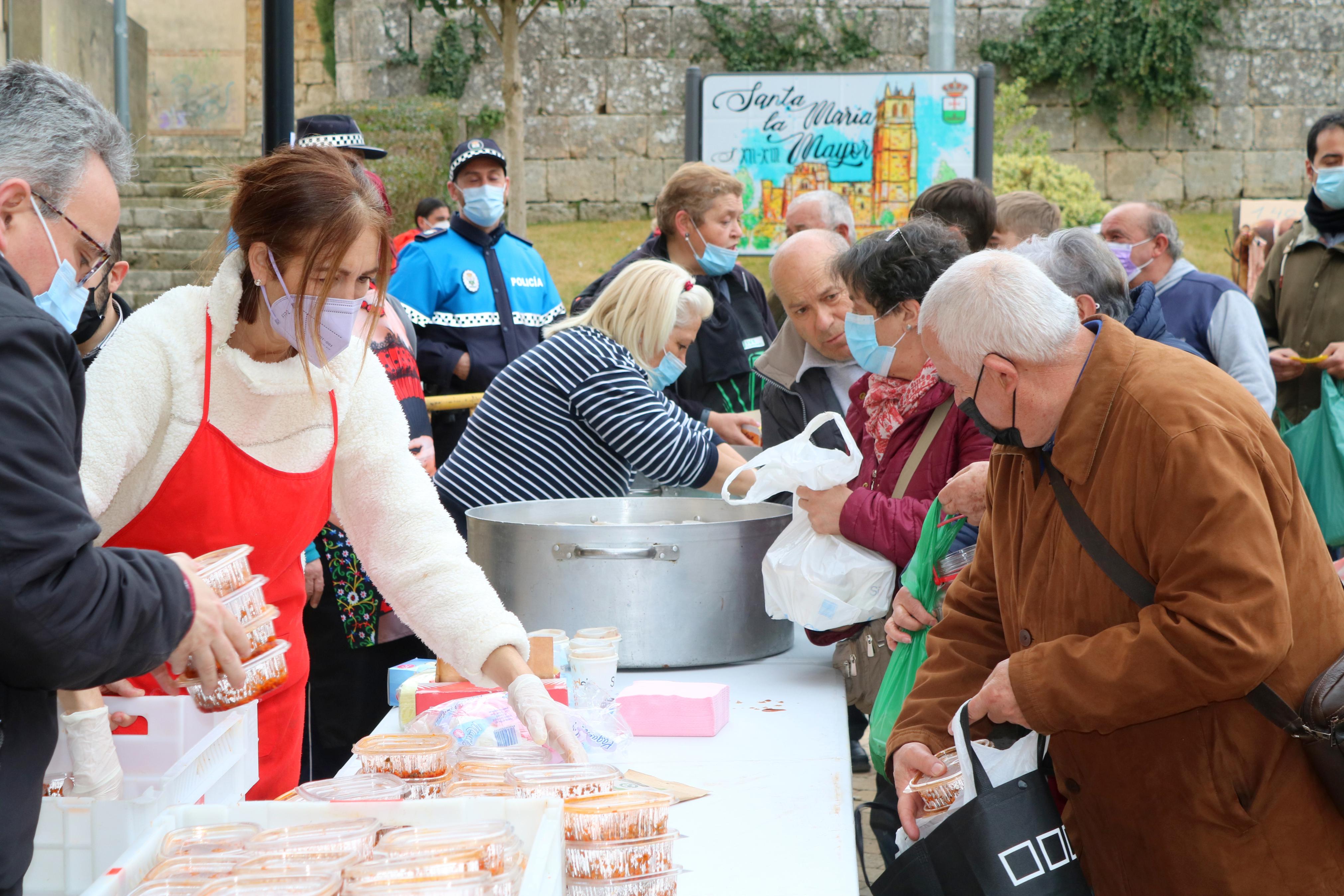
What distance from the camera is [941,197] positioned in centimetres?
395

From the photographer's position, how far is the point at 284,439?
1979 millimetres

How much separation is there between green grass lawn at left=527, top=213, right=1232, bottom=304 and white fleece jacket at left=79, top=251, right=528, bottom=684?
10.5m

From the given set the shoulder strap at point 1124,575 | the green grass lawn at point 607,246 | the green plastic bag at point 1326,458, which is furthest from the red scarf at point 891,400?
the green grass lawn at point 607,246

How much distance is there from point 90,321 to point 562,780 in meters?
1.93

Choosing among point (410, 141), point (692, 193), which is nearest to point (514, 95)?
→ point (410, 141)

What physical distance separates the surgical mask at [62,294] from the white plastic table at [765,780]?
838 mm

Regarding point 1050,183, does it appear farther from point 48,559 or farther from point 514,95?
point 48,559

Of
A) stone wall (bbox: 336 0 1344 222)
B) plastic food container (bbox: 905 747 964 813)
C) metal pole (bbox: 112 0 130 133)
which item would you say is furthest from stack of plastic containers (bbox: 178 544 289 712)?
stone wall (bbox: 336 0 1344 222)

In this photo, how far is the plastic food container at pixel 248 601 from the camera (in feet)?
5.01

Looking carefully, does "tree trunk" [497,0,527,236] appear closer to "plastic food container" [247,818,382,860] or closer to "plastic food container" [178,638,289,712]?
"plastic food container" [178,638,289,712]

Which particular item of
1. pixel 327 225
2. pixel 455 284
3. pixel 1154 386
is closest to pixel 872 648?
pixel 1154 386

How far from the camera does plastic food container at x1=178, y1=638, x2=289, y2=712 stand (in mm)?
1482

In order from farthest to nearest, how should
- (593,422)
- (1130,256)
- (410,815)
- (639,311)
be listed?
(1130,256) < (639,311) < (593,422) < (410,815)

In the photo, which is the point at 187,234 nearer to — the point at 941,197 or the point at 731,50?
the point at 731,50
